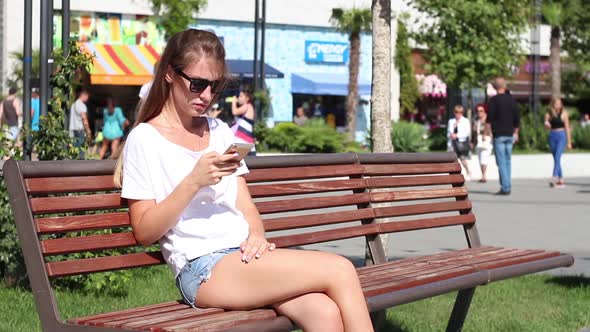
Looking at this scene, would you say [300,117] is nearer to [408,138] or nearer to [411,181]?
Answer: [408,138]

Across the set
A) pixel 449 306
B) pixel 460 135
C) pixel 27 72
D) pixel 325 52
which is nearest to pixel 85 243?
pixel 449 306

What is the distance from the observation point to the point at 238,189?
4.75 metres

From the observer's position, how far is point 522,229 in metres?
13.3

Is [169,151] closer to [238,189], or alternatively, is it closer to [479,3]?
[238,189]

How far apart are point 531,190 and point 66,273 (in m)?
17.5

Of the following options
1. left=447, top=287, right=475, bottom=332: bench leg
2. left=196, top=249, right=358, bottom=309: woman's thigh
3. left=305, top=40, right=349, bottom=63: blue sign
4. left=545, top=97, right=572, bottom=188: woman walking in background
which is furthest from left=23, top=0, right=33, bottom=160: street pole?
left=305, top=40, right=349, bottom=63: blue sign

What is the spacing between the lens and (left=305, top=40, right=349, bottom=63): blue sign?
151 ft

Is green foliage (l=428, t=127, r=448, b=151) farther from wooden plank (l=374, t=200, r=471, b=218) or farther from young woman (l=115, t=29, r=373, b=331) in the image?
young woman (l=115, t=29, r=373, b=331)

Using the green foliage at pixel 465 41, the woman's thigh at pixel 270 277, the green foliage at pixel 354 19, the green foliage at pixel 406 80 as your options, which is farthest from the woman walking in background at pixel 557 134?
the green foliage at pixel 406 80

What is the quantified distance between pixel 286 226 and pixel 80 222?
4.10 ft

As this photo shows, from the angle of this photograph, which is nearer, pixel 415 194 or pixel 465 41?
pixel 415 194

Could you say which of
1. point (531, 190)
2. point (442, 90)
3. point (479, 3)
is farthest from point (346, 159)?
point (442, 90)

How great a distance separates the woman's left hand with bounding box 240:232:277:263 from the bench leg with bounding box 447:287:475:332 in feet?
6.62

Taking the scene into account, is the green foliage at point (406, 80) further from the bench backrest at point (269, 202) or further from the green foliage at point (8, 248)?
the bench backrest at point (269, 202)
